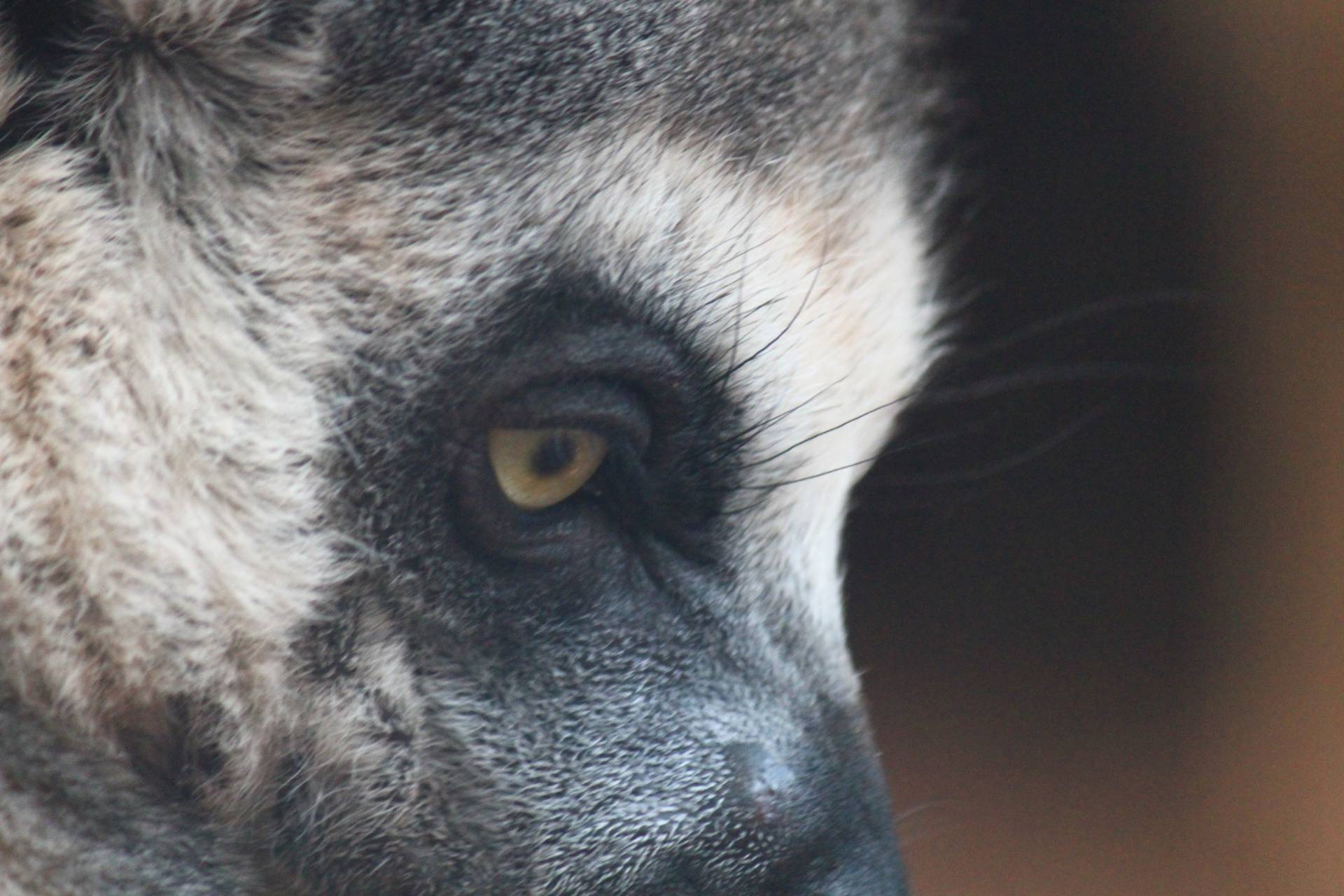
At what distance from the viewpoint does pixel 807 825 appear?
1146mm

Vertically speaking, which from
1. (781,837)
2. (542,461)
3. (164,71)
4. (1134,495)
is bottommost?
(781,837)

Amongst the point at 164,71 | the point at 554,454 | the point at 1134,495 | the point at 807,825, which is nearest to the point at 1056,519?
the point at 1134,495

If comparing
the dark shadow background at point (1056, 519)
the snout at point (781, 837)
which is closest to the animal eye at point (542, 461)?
the snout at point (781, 837)

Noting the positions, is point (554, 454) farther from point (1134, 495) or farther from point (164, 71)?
point (1134, 495)

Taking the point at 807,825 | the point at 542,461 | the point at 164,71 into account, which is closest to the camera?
the point at 164,71

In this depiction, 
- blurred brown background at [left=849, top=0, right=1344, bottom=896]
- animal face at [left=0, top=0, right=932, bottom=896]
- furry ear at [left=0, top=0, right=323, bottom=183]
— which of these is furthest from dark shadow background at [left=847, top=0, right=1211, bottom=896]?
furry ear at [left=0, top=0, right=323, bottom=183]

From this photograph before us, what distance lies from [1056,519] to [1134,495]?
0.51 feet

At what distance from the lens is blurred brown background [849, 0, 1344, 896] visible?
2.21m

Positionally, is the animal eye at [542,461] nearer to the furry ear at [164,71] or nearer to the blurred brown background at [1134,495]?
the furry ear at [164,71]

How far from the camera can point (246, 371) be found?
0.93 meters

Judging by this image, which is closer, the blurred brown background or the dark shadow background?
the blurred brown background

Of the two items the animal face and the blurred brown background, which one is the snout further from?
the blurred brown background

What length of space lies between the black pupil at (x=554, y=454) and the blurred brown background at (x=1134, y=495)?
1.08m

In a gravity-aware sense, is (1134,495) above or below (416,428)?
above
